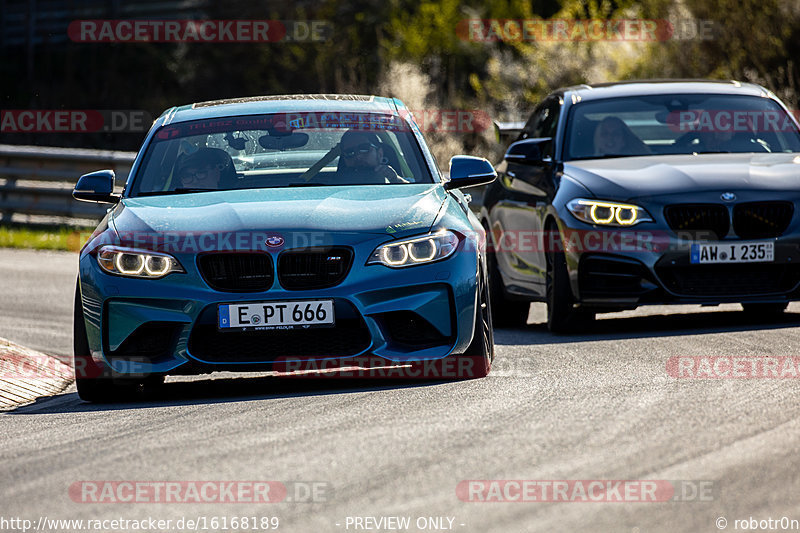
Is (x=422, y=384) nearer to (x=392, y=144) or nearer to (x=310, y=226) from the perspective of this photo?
(x=310, y=226)

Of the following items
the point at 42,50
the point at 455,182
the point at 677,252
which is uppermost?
the point at 455,182

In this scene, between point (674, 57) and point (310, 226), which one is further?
point (674, 57)

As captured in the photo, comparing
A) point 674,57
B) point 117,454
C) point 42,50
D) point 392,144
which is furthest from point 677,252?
point 42,50

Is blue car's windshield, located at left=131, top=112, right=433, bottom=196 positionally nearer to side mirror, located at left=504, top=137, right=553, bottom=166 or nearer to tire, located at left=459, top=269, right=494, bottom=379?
tire, located at left=459, top=269, right=494, bottom=379

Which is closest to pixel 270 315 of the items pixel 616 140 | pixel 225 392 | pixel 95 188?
pixel 225 392

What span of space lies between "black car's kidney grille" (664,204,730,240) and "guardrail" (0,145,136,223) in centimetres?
1056

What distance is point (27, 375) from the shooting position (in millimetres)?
8820

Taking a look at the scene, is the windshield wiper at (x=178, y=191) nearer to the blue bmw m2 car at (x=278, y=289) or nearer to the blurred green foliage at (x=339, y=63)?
the blue bmw m2 car at (x=278, y=289)

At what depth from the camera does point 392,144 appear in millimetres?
8609

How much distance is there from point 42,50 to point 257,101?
108 feet

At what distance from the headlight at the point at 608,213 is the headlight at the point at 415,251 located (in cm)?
251

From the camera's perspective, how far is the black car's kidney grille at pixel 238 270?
7219mm

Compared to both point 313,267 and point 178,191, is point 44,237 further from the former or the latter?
point 313,267

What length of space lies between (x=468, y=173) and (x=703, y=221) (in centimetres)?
199
